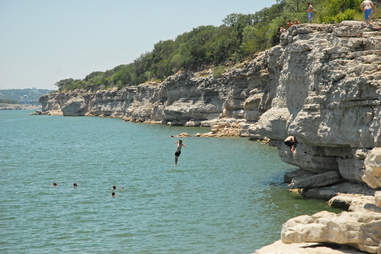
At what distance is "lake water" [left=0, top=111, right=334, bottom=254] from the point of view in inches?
714

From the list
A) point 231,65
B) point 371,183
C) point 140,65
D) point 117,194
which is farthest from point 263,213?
point 140,65

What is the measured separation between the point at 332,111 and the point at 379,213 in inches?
316

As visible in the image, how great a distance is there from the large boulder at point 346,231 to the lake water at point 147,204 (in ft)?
9.95

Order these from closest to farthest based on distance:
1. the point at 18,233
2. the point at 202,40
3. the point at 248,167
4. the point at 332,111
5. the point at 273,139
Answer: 1. the point at 18,233
2. the point at 332,111
3. the point at 273,139
4. the point at 248,167
5. the point at 202,40

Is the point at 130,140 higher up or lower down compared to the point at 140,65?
lower down

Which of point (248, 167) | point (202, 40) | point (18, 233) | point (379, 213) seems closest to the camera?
point (379, 213)

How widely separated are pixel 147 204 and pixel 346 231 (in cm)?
1280

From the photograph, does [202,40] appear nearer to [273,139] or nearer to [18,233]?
[273,139]

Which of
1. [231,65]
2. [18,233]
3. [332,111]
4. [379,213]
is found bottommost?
[18,233]

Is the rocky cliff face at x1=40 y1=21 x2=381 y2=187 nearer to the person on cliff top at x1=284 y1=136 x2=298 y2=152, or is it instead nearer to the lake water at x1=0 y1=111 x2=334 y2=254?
the person on cliff top at x1=284 y1=136 x2=298 y2=152

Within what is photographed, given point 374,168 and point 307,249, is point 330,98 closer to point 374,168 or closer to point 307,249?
point 374,168

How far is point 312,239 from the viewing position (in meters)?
14.5

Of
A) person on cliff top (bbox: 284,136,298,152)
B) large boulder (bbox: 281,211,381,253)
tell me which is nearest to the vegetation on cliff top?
person on cliff top (bbox: 284,136,298,152)

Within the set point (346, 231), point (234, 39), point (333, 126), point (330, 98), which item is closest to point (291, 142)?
point (333, 126)
